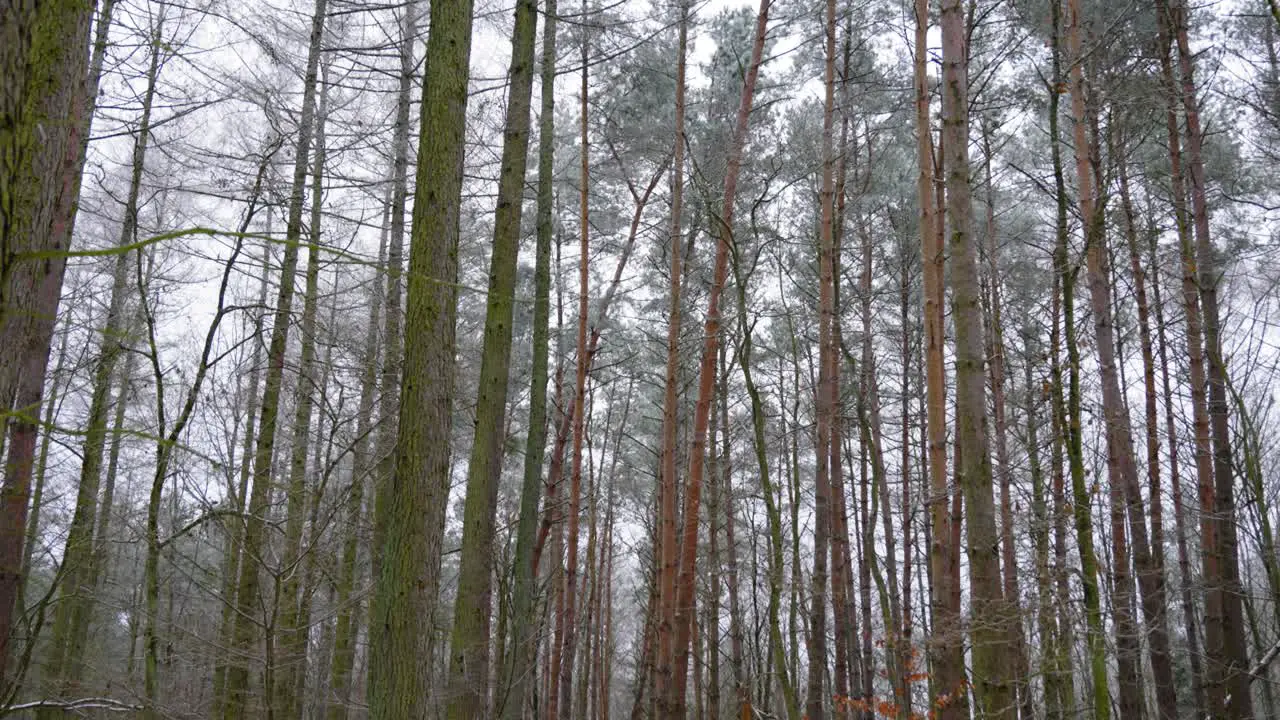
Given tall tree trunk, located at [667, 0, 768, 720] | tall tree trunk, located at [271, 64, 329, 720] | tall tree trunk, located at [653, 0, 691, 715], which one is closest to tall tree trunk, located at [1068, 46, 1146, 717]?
tall tree trunk, located at [667, 0, 768, 720]

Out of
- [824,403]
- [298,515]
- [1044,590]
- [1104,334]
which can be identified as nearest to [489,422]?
[298,515]

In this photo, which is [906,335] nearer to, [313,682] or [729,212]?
[729,212]

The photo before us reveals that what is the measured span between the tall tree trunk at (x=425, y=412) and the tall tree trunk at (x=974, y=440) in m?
2.52

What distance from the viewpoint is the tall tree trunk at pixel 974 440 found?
3477 millimetres

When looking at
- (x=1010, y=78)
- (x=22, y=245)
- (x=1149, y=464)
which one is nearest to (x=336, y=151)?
(x=22, y=245)

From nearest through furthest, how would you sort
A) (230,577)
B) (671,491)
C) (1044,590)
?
1. (1044,590)
2. (230,577)
3. (671,491)

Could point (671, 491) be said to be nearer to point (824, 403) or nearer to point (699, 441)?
point (699, 441)

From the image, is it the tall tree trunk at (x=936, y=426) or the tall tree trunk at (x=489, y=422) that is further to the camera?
the tall tree trunk at (x=489, y=422)

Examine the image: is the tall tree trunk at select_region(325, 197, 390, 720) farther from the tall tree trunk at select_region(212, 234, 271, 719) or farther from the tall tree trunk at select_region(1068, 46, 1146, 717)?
the tall tree trunk at select_region(1068, 46, 1146, 717)

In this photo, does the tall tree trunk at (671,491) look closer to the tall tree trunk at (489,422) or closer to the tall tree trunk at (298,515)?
the tall tree trunk at (489,422)

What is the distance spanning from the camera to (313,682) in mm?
8148

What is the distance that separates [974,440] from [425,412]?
104 inches

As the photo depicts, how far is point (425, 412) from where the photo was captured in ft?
12.8

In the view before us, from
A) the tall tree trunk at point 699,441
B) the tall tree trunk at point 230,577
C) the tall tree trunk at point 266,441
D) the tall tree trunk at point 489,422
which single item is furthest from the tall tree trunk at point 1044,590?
the tall tree trunk at point 230,577
